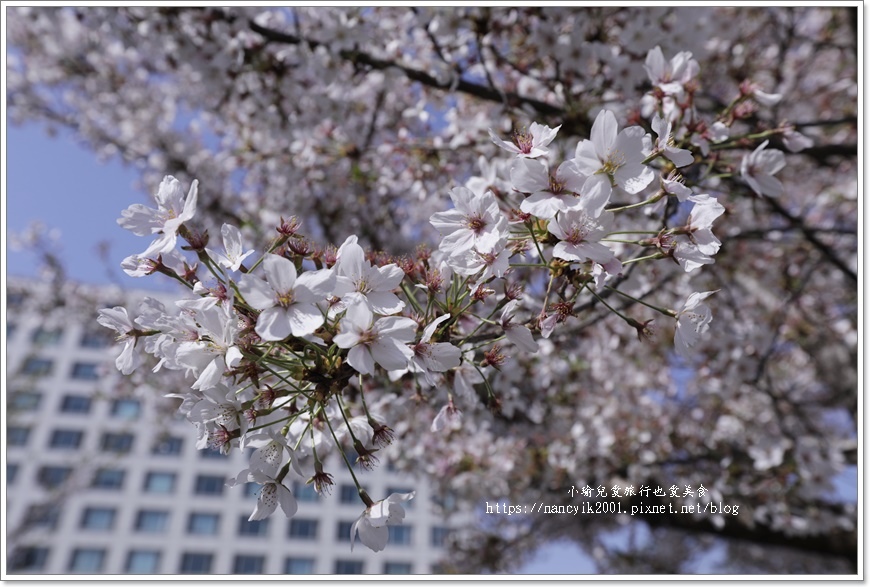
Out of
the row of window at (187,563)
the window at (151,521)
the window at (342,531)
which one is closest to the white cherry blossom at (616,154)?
the row of window at (187,563)

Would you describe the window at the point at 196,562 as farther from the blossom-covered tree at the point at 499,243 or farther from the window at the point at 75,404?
the blossom-covered tree at the point at 499,243

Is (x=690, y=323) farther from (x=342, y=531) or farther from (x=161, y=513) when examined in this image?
(x=161, y=513)

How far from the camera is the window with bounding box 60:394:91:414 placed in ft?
117

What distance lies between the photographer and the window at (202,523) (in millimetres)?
34156

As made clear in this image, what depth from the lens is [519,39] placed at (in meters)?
2.96

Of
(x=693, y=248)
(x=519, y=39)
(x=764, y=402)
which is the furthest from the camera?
(x=764, y=402)

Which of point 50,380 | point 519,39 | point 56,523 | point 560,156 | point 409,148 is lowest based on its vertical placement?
point 56,523

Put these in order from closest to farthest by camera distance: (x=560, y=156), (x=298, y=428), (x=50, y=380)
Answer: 1. (x=298, y=428)
2. (x=560, y=156)
3. (x=50, y=380)

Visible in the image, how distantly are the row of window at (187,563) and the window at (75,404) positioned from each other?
846 centimetres

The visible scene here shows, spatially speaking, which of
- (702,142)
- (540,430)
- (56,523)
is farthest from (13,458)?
(702,142)

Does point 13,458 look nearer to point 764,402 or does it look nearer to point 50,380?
point 50,380

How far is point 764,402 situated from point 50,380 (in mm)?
42512
